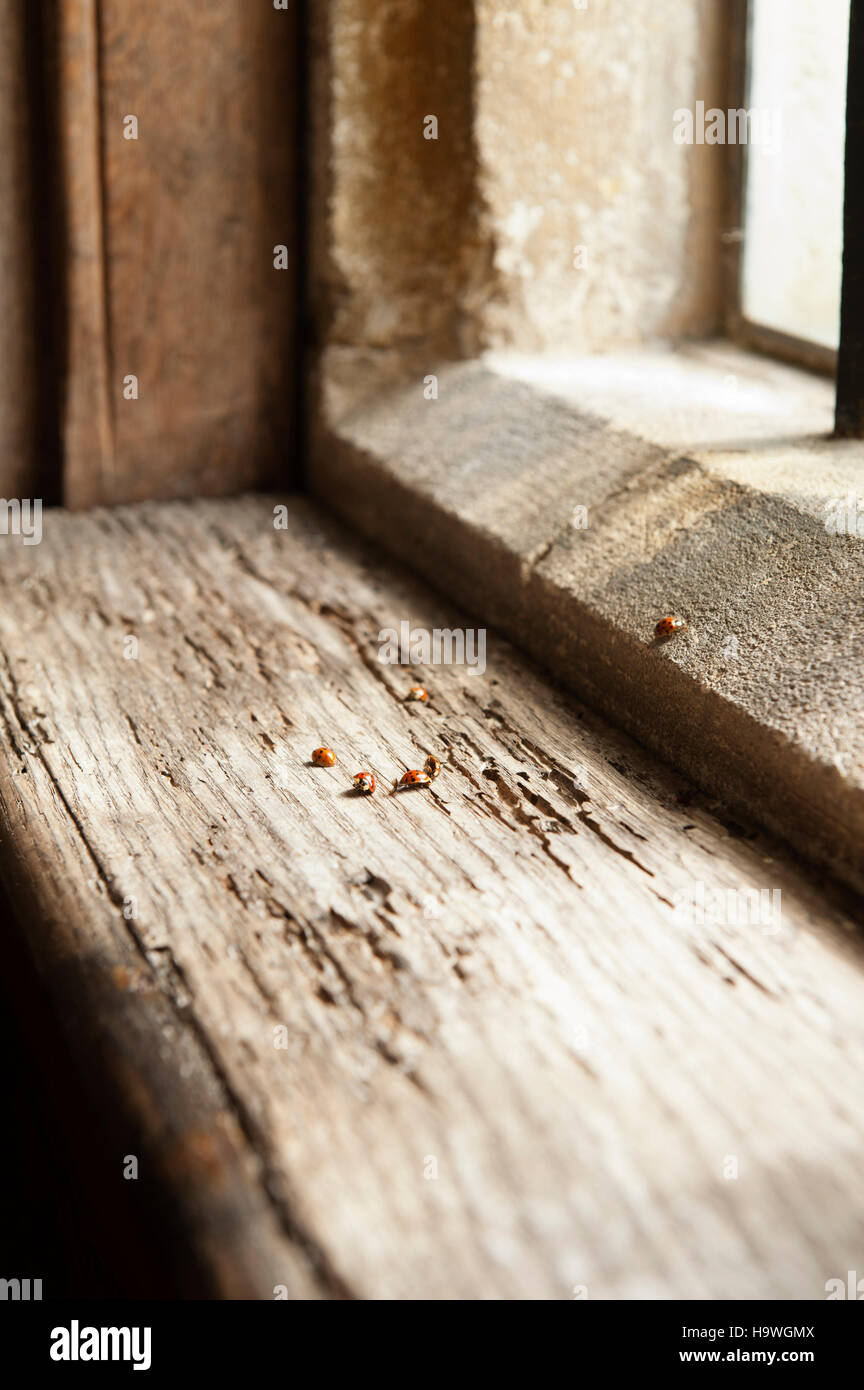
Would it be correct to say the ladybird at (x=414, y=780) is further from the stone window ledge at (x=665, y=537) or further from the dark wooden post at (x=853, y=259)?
the dark wooden post at (x=853, y=259)

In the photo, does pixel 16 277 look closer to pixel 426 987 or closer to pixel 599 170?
pixel 599 170

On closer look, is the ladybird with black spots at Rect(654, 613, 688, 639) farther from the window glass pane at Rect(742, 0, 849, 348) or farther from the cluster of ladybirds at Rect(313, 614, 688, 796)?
the window glass pane at Rect(742, 0, 849, 348)

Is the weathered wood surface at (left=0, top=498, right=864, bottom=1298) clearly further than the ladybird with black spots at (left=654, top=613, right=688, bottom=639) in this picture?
No

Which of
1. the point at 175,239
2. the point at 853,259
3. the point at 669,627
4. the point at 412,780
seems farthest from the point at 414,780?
the point at 175,239

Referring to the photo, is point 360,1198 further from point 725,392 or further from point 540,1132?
point 725,392

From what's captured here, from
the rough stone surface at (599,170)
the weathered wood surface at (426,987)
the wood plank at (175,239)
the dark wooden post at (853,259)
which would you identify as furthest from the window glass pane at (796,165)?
the weathered wood surface at (426,987)

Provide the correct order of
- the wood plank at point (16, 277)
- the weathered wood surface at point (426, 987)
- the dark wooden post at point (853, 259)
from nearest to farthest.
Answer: the weathered wood surface at point (426, 987) < the dark wooden post at point (853, 259) < the wood plank at point (16, 277)

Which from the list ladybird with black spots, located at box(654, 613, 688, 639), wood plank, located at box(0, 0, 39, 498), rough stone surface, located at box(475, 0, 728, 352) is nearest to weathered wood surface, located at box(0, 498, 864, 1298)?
ladybird with black spots, located at box(654, 613, 688, 639)
